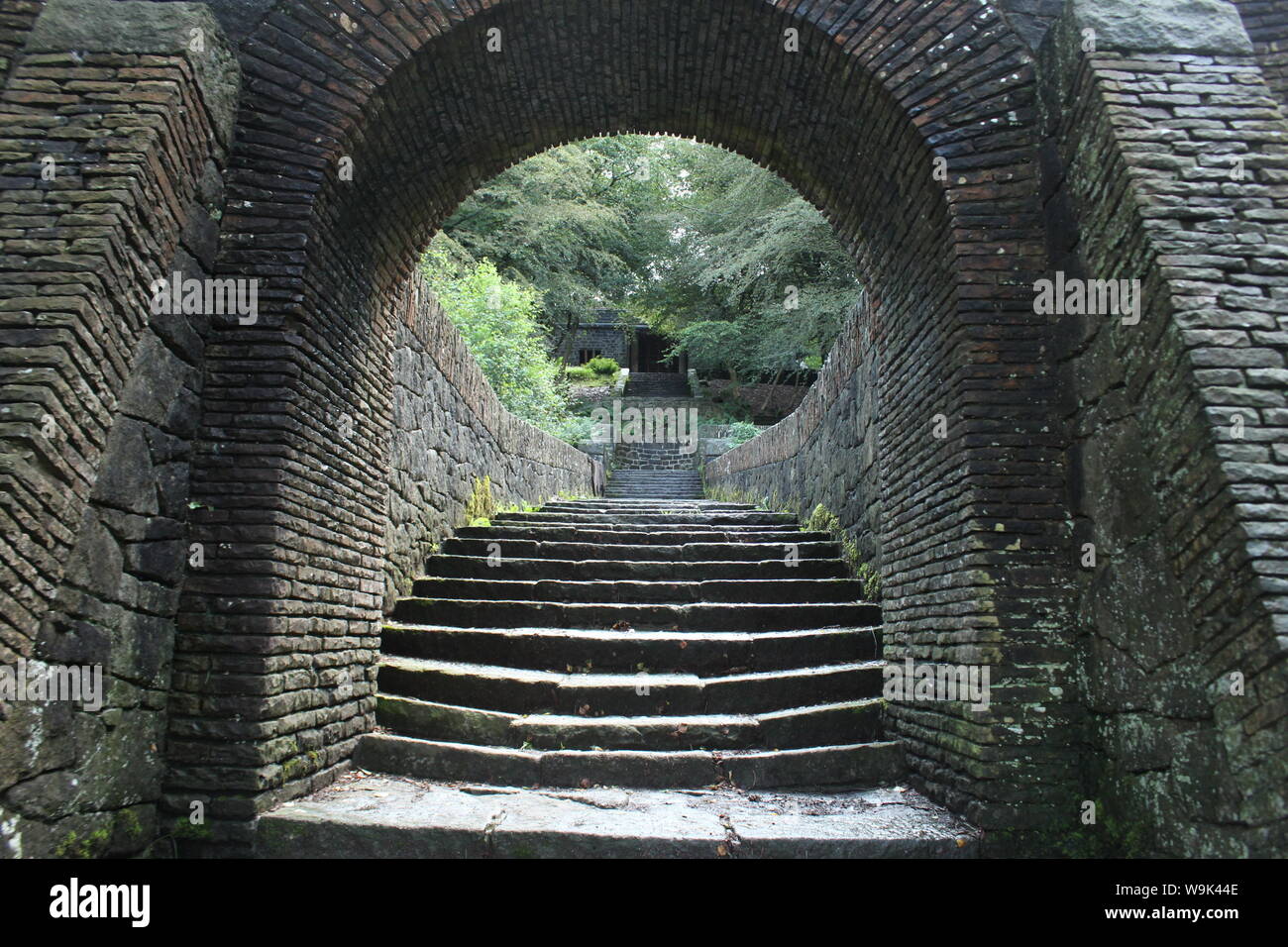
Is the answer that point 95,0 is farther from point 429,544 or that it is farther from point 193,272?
point 429,544

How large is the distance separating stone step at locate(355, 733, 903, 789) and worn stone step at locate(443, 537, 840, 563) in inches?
99.8

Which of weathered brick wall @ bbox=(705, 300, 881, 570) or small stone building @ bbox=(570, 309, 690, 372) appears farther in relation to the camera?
small stone building @ bbox=(570, 309, 690, 372)

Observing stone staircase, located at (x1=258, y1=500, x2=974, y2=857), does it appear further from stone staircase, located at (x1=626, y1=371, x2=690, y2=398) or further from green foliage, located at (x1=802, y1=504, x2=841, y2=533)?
stone staircase, located at (x1=626, y1=371, x2=690, y2=398)

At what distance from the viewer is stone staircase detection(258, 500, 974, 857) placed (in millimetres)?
3439

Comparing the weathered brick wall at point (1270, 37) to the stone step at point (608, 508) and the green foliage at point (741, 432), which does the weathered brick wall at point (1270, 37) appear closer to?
the stone step at point (608, 508)

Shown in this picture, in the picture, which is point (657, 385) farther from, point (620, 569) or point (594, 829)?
point (594, 829)

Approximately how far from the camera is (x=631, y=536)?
7.18 meters

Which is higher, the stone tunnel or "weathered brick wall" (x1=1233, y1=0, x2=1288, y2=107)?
"weathered brick wall" (x1=1233, y1=0, x2=1288, y2=107)

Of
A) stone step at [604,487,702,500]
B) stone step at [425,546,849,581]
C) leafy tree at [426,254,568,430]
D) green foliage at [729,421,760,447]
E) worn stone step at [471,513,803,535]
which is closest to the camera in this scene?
stone step at [425,546,849,581]

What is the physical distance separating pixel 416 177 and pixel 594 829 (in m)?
3.60

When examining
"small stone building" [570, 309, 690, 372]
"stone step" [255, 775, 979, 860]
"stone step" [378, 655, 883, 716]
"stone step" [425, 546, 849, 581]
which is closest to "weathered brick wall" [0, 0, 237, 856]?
"stone step" [255, 775, 979, 860]

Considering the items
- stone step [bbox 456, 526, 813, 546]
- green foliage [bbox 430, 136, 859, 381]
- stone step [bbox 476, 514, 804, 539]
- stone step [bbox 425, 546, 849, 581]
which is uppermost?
green foliage [bbox 430, 136, 859, 381]

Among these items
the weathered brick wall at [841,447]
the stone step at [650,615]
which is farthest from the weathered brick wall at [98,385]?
the weathered brick wall at [841,447]

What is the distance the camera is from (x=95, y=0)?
360 centimetres
